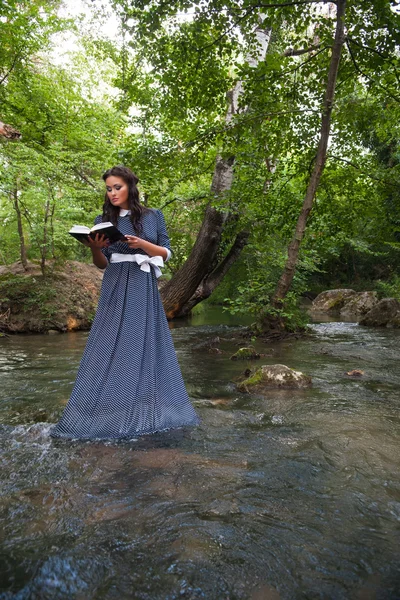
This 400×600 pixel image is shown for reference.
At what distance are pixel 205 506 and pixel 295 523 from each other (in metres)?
0.45

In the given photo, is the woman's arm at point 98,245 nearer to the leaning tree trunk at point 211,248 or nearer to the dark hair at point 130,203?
the dark hair at point 130,203

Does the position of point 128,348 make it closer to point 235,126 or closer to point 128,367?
point 128,367

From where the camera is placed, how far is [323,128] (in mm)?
7027

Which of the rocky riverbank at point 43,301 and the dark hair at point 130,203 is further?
the rocky riverbank at point 43,301

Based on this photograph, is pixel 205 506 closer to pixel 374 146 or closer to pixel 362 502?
pixel 362 502

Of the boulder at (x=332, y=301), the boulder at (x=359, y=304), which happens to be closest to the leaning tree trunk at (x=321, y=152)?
the boulder at (x=359, y=304)

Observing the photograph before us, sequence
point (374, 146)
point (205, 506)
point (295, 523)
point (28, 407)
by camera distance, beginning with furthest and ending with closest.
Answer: point (374, 146) → point (28, 407) → point (205, 506) → point (295, 523)

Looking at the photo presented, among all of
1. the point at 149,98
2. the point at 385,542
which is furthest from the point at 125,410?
the point at 149,98

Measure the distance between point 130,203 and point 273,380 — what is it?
2788 millimetres

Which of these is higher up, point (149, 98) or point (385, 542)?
point (149, 98)

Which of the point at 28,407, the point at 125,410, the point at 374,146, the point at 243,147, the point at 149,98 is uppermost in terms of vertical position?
the point at 374,146

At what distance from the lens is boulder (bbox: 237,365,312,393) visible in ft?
16.0

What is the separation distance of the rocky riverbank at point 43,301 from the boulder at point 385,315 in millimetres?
8759

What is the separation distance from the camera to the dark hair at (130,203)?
3.29 m
